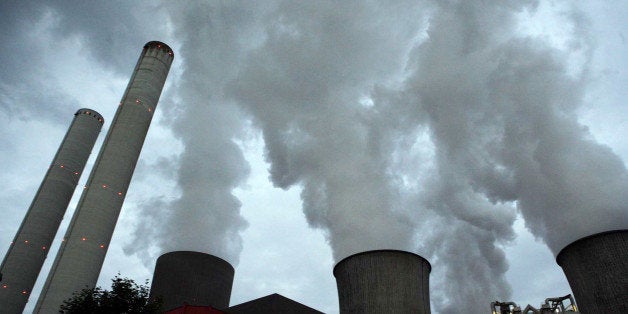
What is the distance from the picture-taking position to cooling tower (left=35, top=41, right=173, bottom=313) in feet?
91.0

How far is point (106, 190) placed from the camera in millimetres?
31672

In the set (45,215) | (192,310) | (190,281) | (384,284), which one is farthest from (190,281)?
(45,215)

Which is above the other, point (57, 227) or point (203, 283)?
point (57, 227)

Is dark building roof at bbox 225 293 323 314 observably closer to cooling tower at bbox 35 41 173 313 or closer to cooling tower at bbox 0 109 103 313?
cooling tower at bbox 35 41 173 313

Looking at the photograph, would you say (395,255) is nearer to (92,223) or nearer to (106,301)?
(106,301)

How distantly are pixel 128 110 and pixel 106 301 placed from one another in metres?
21.0

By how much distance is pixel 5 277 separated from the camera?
34.8 m

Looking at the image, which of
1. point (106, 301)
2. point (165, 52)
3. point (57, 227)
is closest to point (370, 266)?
point (106, 301)

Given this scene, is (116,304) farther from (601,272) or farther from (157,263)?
(601,272)

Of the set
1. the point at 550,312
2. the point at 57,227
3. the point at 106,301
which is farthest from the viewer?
the point at 57,227

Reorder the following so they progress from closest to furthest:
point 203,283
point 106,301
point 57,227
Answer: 1. point 106,301
2. point 203,283
3. point 57,227

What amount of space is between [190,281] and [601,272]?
21515mm

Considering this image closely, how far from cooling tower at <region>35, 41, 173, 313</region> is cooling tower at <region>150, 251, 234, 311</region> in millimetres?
4183

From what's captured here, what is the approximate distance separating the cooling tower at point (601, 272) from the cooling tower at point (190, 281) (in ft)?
65.8
